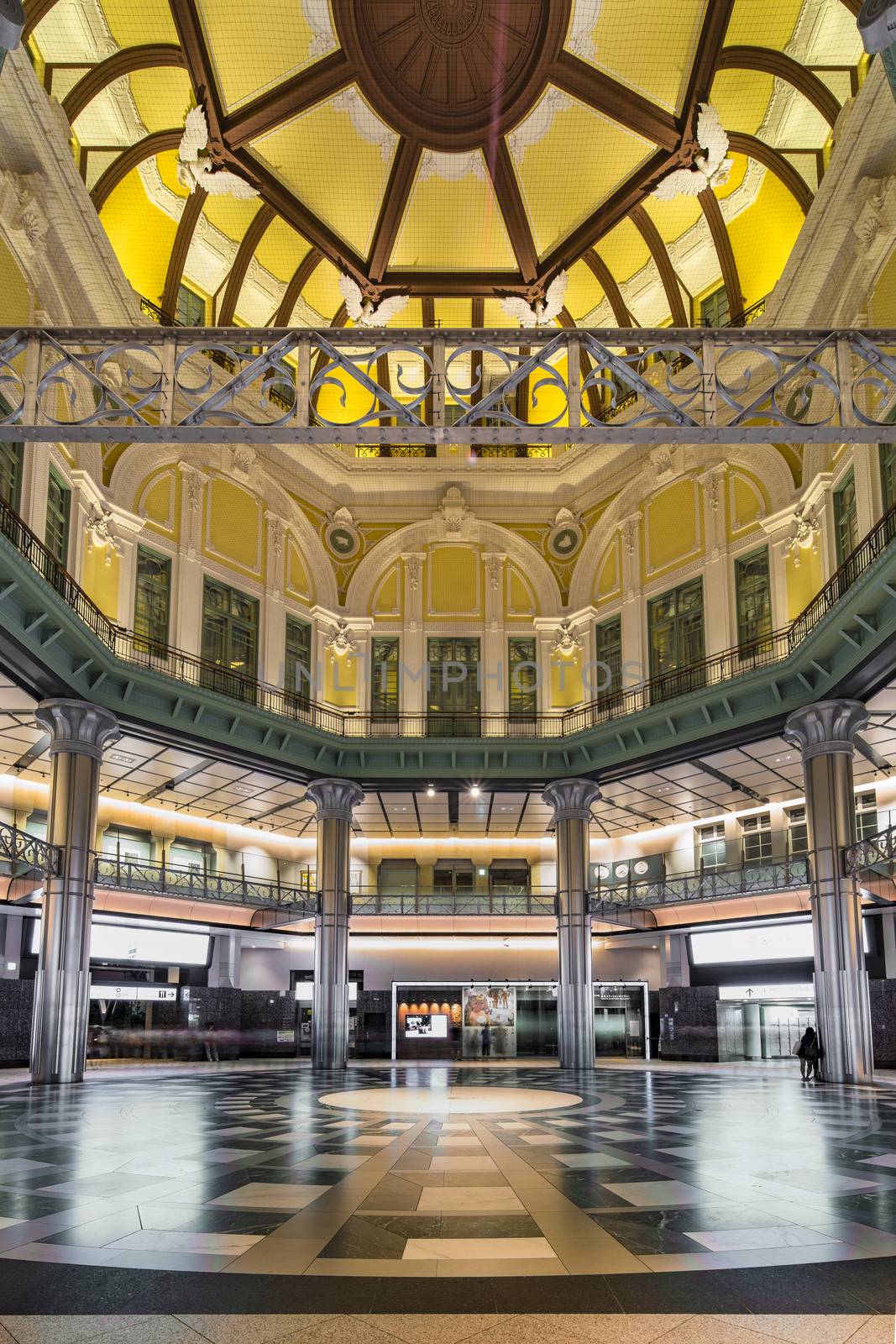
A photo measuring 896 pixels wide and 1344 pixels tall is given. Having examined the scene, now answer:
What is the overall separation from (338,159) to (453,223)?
463 cm

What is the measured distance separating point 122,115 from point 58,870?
21.4 metres

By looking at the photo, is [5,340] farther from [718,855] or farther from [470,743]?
[718,855]

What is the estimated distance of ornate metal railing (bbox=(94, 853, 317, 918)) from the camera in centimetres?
3291

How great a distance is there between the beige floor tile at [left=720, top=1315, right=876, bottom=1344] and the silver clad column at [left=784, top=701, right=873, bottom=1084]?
20980 millimetres

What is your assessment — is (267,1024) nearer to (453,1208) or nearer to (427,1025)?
(427,1025)

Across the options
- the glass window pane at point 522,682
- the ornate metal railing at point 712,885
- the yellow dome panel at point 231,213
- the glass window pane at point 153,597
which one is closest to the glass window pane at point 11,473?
the glass window pane at point 153,597

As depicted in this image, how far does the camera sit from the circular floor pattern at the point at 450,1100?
61.2ft

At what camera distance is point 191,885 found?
3550 centimetres

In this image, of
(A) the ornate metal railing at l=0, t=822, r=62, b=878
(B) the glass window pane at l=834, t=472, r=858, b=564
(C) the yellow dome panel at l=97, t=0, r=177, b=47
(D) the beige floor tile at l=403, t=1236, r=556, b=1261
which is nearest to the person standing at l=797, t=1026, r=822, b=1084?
(B) the glass window pane at l=834, t=472, r=858, b=564

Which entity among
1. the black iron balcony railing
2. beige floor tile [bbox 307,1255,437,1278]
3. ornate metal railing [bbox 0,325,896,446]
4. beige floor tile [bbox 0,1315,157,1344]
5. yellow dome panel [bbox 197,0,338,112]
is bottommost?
beige floor tile [bbox 307,1255,437,1278]

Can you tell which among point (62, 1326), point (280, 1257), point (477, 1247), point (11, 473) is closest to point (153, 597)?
point (11, 473)

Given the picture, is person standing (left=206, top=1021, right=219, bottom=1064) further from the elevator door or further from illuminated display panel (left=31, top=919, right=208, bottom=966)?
the elevator door

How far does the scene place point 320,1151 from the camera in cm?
1292

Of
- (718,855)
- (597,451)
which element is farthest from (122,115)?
(718,855)
